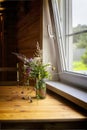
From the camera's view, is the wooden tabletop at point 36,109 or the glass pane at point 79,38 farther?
the glass pane at point 79,38

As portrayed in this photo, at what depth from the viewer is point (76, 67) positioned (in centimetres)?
242

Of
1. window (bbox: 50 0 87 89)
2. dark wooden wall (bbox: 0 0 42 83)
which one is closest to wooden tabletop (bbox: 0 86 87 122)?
window (bbox: 50 0 87 89)

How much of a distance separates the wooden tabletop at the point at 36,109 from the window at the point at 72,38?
0.32 m

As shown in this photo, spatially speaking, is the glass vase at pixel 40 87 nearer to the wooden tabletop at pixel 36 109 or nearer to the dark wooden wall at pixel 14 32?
the wooden tabletop at pixel 36 109

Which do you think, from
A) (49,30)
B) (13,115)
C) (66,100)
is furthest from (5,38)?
(13,115)

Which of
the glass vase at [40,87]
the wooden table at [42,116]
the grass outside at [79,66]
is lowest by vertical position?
the wooden table at [42,116]

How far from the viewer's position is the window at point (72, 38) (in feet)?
7.20

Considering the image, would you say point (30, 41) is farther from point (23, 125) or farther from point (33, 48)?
point (23, 125)

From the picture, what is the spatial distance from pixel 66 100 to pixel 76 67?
0.45m

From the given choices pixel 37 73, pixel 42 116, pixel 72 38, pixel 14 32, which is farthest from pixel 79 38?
pixel 14 32

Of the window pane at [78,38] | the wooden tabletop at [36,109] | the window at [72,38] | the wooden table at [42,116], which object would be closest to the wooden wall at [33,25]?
the window at [72,38]

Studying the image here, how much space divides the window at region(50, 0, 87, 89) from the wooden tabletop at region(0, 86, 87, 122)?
1.04 ft

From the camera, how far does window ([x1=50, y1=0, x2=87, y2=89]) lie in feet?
7.20

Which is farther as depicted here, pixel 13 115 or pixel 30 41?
pixel 30 41
